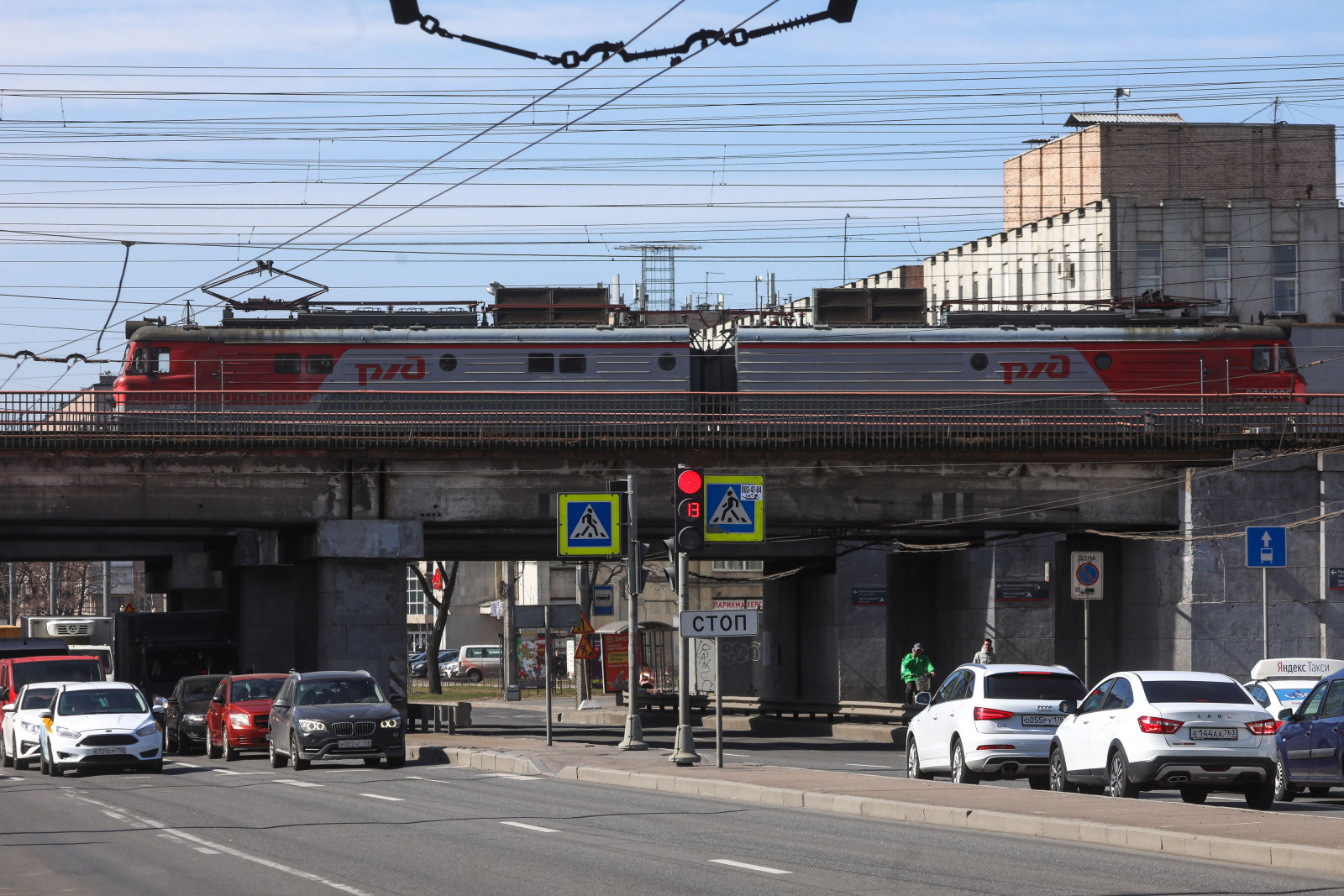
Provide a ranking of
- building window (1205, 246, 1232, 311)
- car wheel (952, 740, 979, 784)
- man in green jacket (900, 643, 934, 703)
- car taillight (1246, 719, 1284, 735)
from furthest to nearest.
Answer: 1. building window (1205, 246, 1232, 311)
2. man in green jacket (900, 643, 934, 703)
3. car wheel (952, 740, 979, 784)
4. car taillight (1246, 719, 1284, 735)

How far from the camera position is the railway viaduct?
37375mm

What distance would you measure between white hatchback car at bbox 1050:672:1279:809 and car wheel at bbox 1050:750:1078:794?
73cm

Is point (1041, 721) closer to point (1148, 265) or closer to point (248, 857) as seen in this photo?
point (248, 857)

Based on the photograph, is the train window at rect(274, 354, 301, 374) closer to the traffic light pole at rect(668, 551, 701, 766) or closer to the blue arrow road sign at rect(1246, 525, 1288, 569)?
the traffic light pole at rect(668, 551, 701, 766)

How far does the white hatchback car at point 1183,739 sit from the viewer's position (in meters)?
17.9

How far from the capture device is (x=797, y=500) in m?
39.6

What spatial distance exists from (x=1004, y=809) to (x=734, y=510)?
28.3 ft

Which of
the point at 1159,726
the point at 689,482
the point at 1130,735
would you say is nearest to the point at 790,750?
the point at 689,482

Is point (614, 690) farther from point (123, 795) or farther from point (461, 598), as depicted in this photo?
point (461, 598)

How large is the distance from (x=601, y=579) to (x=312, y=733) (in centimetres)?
8166

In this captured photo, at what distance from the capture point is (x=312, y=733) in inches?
1043

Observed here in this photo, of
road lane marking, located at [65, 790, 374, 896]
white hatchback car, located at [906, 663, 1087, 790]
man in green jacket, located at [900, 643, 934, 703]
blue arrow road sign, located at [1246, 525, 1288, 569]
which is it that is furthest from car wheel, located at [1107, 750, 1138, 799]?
man in green jacket, located at [900, 643, 934, 703]

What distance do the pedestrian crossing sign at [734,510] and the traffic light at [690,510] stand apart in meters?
1.16

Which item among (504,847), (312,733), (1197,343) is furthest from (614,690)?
(504,847)
